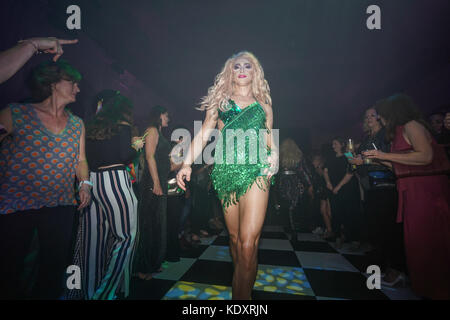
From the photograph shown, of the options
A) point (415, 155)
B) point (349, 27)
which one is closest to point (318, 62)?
point (349, 27)

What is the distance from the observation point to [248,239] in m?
1.03

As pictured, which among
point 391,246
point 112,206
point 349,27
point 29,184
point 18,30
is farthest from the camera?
point 349,27

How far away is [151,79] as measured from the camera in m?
3.60

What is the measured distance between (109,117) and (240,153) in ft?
3.38

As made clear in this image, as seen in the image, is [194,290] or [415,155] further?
[194,290]

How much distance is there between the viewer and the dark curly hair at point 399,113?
1413mm

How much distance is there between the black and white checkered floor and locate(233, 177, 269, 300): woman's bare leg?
435mm

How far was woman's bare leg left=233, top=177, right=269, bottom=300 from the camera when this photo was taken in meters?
1.00

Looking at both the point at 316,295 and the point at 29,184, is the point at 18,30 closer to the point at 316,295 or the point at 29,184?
the point at 29,184

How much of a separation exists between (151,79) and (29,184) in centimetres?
317

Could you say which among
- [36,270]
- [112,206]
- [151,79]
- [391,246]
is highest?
[151,79]

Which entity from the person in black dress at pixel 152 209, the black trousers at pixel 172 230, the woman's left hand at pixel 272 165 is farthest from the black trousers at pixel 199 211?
the woman's left hand at pixel 272 165

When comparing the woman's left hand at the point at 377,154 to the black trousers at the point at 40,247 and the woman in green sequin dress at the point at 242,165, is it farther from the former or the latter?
the black trousers at the point at 40,247

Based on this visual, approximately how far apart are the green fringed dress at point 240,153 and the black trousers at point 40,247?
95 centimetres
